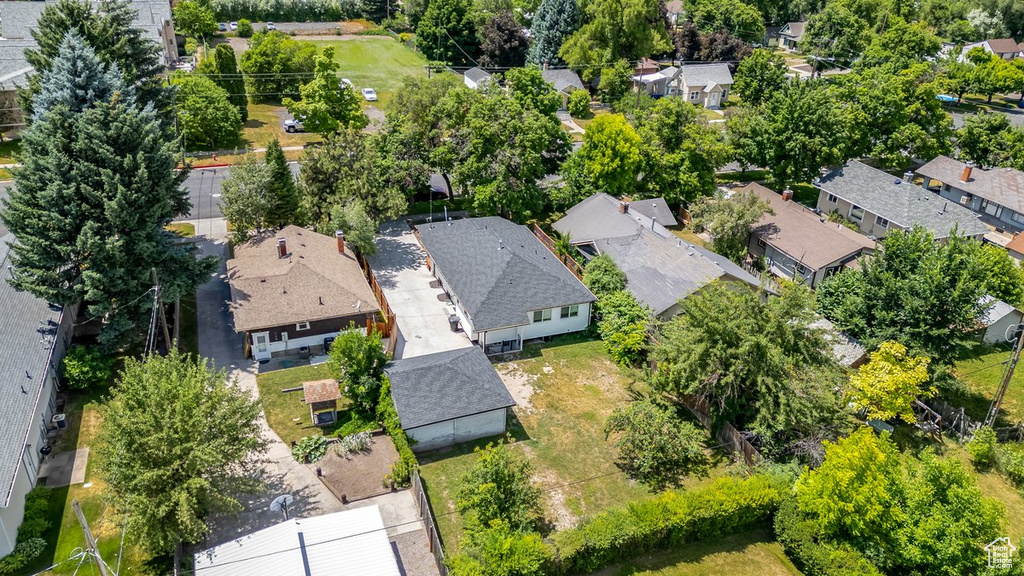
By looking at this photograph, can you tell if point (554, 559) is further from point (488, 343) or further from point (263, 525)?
point (488, 343)

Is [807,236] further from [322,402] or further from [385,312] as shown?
[322,402]

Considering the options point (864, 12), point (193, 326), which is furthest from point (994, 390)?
point (864, 12)

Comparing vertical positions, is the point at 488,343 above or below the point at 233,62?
below

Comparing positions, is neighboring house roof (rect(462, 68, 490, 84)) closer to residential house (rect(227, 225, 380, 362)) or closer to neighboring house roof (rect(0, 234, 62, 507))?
residential house (rect(227, 225, 380, 362))

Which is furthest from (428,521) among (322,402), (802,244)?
(802,244)

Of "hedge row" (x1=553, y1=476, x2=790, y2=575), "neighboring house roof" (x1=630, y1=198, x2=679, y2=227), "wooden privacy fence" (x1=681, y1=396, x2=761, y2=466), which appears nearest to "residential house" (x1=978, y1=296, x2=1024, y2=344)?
"wooden privacy fence" (x1=681, y1=396, x2=761, y2=466)

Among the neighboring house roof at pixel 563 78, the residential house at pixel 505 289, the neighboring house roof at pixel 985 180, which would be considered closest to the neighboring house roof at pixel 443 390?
the residential house at pixel 505 289
